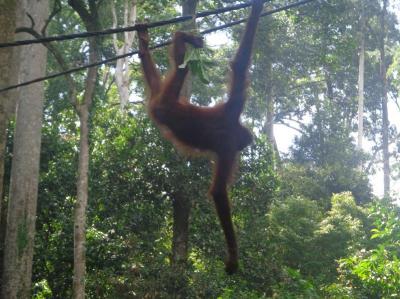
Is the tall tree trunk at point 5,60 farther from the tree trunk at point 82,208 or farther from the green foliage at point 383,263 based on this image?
the green foliage at point 383,263

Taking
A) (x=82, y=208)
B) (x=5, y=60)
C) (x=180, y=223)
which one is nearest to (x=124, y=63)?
(x=180, y=223)

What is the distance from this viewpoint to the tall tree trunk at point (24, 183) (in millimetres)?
6988

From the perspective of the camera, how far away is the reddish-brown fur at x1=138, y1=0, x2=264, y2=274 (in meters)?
3.40

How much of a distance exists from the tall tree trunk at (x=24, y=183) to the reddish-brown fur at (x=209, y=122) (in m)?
3.60

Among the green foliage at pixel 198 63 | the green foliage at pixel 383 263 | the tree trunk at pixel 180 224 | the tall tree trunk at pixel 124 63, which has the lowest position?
the green foliage at pixel 383 263

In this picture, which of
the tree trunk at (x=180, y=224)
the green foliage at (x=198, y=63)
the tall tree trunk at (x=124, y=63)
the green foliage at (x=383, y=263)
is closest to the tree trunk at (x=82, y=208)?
the tree trunk at (x=180, y=224)

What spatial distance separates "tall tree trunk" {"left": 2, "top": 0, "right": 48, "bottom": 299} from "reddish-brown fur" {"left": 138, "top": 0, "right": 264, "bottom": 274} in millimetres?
3596

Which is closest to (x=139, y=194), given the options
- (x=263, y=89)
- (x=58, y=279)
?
(x=58, y=279)

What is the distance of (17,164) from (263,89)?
14.8 meters

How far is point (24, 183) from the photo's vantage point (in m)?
7.38

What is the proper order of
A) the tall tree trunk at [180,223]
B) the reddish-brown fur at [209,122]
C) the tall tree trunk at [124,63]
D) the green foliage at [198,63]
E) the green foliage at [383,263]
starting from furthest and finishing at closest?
1. the tall tree trunk at [124,63]
2. the tall tree trunk at [180,223]
3. the green foliage at [383,263]
4. the reddish-brown fur at [209,122]
5. the green foliage at [198,63]

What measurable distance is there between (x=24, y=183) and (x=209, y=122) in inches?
182

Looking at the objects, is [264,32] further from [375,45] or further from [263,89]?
[375,45]

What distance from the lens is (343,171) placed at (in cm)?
1738
